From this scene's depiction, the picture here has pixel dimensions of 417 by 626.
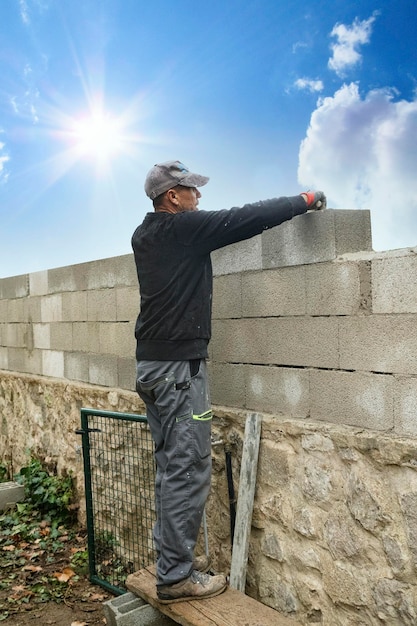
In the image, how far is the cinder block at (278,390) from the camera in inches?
129

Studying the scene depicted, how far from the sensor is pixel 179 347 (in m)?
3.16

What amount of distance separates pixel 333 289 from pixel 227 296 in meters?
0.84

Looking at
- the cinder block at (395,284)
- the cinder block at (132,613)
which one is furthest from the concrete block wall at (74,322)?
the cinder block at (395,284)

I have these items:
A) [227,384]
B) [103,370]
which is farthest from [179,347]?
[103,370]

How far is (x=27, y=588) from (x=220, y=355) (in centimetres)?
222

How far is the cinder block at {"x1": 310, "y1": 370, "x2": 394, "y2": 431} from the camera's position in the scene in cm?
286

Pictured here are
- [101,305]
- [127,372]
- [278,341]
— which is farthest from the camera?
[101,305]

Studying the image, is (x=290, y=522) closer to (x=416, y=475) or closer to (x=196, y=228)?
(x=416, y=475)

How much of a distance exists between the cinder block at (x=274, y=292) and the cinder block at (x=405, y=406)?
68cm

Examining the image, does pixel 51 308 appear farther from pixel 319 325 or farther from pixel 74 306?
pixel 319 325

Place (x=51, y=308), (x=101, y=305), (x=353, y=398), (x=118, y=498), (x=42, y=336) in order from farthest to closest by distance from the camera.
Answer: (x=42, y=336) → (x=51, y=308) → (x=101, y=305) → (x=118, y=498) → (x=353, y=398)

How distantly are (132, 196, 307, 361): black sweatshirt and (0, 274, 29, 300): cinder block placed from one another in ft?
12.4

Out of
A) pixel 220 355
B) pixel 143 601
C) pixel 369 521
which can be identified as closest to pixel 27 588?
pixel 143 601

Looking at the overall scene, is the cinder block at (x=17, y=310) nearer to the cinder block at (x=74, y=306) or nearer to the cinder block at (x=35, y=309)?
the cinder block at (x=35, y=309)
